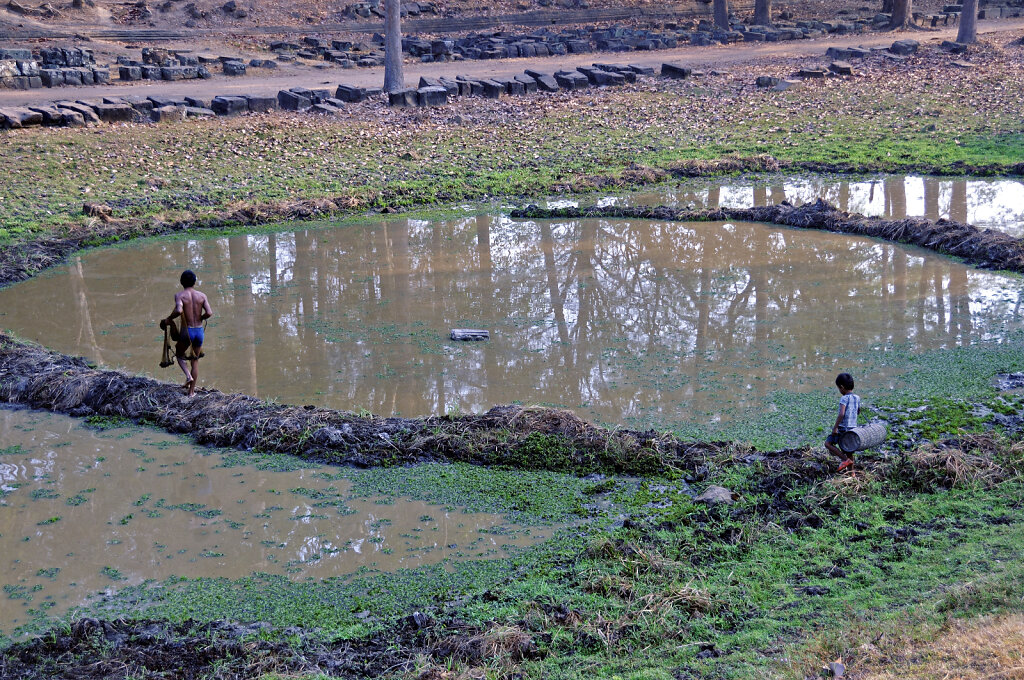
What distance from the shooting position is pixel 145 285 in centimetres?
1252

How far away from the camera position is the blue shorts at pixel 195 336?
8.84m

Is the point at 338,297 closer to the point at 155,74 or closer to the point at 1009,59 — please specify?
the point at 155,74

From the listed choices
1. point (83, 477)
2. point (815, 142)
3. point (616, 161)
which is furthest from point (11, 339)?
point (815, 142)

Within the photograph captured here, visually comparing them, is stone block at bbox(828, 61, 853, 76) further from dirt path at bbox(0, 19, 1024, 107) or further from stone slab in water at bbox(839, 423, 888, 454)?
stone slab in water at bbox(839, 423, 888, 454)

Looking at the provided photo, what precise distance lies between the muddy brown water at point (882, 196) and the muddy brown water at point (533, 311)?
67.7 inches

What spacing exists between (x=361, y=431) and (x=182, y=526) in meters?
1.77

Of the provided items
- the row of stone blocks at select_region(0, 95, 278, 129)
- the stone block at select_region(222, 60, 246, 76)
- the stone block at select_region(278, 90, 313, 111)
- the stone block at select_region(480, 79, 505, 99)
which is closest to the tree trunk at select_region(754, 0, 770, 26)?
the stone block at select_region(480, 79, 505, 99)

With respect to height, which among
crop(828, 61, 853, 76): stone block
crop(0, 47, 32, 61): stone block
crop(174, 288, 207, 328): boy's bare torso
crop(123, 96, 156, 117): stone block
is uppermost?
crop(0, 47, 32, 61): stone block

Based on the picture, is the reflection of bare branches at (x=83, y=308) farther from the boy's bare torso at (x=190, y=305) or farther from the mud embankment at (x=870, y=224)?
the mud embankment at (x=870, y=224)

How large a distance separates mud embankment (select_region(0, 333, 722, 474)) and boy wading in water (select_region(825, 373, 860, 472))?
993 mm

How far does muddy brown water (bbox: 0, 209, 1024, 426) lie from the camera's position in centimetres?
927

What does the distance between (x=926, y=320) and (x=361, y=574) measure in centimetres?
756

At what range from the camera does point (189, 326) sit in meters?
8.85

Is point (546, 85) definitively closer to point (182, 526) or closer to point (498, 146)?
point (498, 146)
